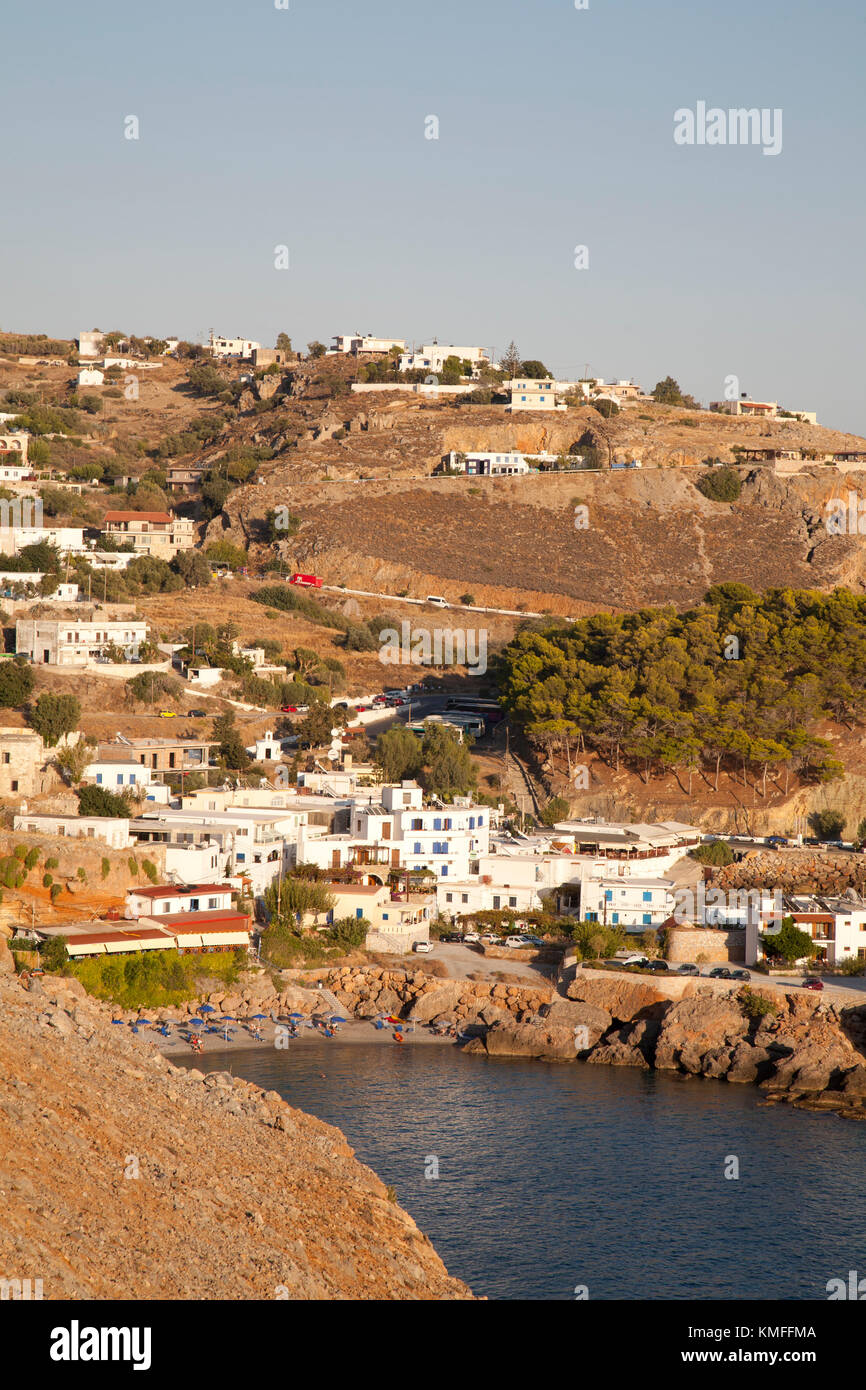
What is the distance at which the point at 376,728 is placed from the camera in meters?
44.4

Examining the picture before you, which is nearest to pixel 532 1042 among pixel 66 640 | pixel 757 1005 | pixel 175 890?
pixel 757 1005

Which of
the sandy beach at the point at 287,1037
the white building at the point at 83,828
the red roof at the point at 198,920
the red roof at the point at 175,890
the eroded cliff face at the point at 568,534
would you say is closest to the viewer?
the sandy beach at the point at 287,1037

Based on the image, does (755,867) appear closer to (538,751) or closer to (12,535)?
(538,751)

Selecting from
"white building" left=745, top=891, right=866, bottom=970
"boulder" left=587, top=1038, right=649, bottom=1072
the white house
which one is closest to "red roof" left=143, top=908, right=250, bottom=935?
the white house

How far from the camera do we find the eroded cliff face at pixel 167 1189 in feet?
39.5

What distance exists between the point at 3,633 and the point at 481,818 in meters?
17.8

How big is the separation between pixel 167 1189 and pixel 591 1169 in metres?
8.42

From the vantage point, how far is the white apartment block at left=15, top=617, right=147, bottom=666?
43188 millimetres

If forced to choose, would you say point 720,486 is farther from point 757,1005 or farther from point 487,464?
point 757,1005

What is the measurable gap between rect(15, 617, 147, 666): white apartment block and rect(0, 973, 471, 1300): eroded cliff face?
957 inches

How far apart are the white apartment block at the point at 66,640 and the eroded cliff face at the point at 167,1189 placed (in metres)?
24.3

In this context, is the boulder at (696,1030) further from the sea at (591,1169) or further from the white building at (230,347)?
the white building at (230,347)

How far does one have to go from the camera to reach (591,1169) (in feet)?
68.8

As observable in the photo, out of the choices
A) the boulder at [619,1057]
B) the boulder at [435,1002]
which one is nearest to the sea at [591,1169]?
the boulder at [619,1057]
